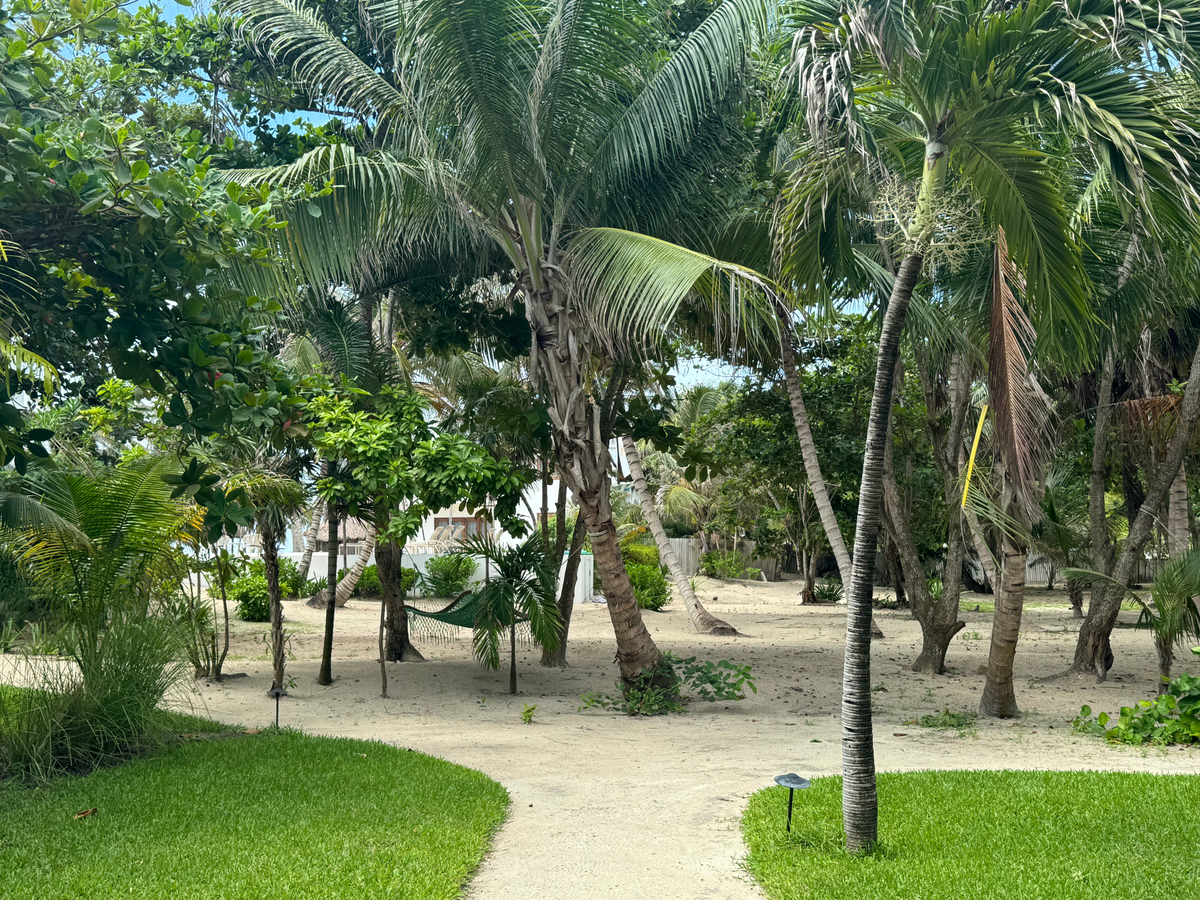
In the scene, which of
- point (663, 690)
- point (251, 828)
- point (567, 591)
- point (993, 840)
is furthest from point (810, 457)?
point (251, 828)

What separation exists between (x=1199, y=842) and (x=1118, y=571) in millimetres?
6108

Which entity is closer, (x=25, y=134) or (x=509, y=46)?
(x=25, y=134)

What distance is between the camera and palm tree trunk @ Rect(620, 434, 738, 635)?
45.2ft

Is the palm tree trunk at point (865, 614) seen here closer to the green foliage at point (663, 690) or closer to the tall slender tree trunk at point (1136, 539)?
the green foliage at point (663, 690)

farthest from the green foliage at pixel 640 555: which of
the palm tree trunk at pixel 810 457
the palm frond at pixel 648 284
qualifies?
the palm frond at pixel 648 284

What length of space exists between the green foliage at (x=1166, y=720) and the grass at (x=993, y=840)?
6.18 ft

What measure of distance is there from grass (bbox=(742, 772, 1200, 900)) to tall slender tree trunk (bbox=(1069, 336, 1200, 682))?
170 inches

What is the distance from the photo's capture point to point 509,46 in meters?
7.77

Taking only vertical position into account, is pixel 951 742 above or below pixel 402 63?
below

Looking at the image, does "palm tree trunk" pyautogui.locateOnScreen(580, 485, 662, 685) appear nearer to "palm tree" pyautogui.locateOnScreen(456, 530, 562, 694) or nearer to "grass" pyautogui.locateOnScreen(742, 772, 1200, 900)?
→ "palm tree" pyautogui.locateOnScreen(456, 530, 562, 694)

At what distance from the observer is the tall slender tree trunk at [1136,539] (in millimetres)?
9312

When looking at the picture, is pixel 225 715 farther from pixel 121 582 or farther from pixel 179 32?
pixel 179 32

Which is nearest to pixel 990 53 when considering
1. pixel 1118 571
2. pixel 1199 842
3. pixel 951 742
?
pixel 1199 842

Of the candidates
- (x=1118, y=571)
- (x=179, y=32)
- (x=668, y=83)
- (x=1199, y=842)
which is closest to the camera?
(x=1199, y=842)
